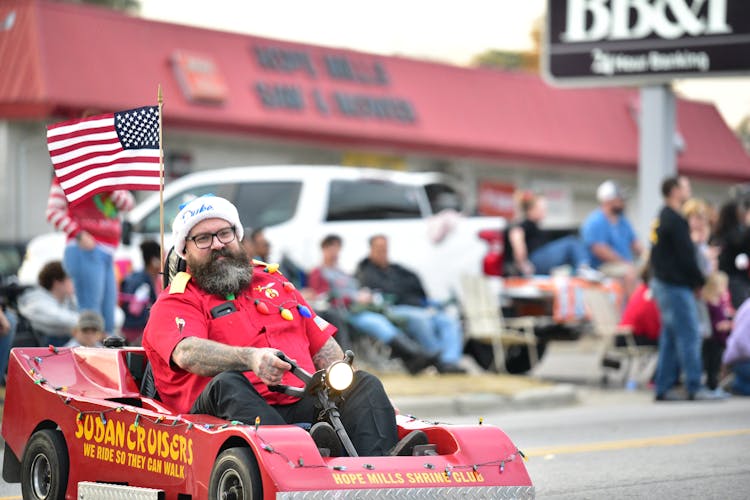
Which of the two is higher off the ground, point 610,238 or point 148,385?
point 610,238

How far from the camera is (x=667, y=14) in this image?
21.2 meters

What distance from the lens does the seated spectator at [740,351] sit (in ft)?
52.7

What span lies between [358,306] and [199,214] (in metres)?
9.55

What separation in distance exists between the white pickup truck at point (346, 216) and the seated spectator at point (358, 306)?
0.86 metres

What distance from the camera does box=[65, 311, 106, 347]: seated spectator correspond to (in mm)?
12594

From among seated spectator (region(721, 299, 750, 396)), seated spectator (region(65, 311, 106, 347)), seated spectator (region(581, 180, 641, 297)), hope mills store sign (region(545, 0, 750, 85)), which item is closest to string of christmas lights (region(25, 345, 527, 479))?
seated spectator (region(65, 311, 106, 347))

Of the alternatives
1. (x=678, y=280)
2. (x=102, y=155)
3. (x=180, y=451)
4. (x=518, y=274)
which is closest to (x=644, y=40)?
(x=518, y=274)

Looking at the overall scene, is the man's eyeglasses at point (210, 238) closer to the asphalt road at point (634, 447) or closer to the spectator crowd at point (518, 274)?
the asphalt road at point (634, 447)

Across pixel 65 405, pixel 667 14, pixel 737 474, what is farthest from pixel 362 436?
pixel 667 14

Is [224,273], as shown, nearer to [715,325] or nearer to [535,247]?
[715,325]

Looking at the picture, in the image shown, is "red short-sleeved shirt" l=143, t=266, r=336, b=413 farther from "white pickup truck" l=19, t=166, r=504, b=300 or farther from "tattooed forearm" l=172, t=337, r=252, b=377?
"white pickup truck" l=19, t=166, r=504, b=300

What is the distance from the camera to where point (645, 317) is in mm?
17250

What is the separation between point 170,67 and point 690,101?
2189cm

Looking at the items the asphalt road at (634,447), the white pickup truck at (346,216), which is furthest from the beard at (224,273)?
the white pickup truck at (346,216)
